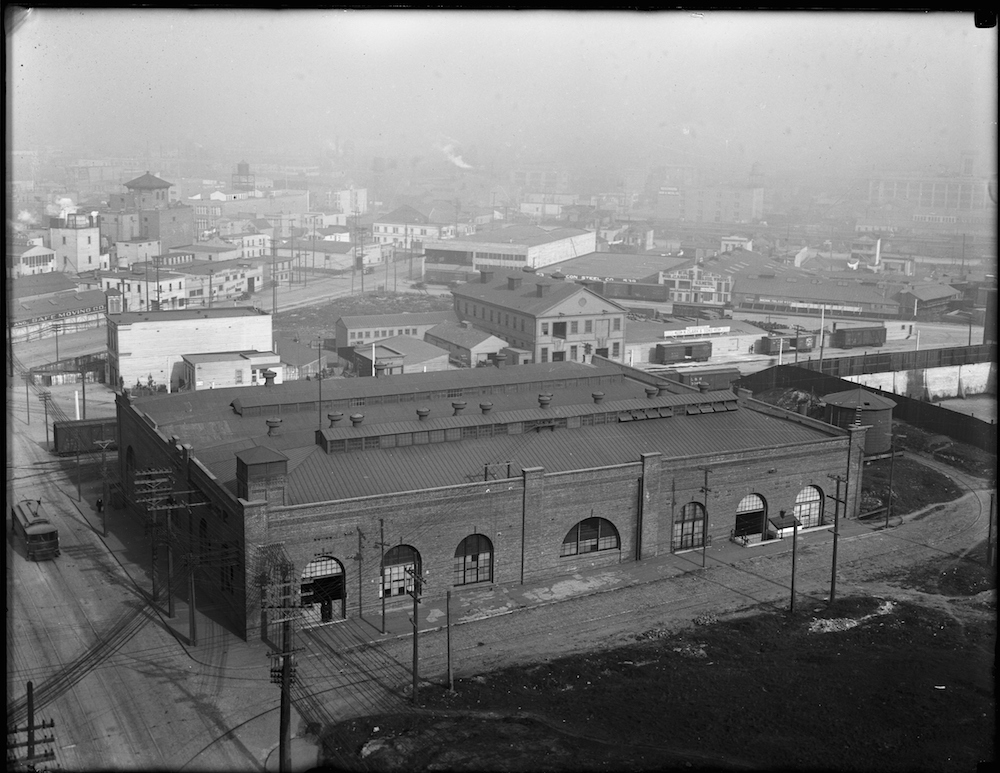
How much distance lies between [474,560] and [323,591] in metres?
4.09

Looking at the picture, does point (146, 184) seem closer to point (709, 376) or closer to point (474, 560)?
point (709, 376)

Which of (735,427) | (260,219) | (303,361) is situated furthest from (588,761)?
(260,219)

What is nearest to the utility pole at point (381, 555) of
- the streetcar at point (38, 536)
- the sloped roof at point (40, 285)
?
the streetcar at point (38, 536)

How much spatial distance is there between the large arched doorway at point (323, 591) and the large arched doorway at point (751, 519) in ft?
39.6

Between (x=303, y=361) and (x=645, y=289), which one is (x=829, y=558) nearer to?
(x=303, y=361)

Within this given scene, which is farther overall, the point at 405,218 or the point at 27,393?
the point at 405,218

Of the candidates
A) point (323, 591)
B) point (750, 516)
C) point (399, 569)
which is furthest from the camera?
point (750, 516)

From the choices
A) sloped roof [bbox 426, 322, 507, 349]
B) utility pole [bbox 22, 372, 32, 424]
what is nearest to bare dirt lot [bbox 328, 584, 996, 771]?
utility pole [bbox 22, 372, 32, 424]

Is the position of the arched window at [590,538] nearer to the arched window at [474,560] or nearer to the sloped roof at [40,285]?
the arched window at [474,560]

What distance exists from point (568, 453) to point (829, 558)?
315 inches

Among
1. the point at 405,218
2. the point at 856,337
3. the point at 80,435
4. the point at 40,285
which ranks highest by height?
the point at 405,218

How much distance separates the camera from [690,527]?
3102 cm

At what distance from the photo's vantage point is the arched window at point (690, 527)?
30.8 metres

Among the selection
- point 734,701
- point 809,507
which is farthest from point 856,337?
point 734,701
